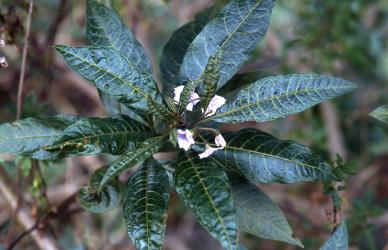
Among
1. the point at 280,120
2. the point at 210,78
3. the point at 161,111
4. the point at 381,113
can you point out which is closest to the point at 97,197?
the point at 161,111

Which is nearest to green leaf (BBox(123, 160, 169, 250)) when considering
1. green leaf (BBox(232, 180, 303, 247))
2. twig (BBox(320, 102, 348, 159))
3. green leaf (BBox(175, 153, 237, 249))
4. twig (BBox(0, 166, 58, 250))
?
green leaf (BBox(175, 153, 237, 249))

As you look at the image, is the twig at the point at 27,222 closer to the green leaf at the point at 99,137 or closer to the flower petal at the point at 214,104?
the green leaf at the point at 99,137

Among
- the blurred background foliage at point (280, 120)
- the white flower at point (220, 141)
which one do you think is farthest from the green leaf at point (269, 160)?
the blurred background foliage at point (280, 120)

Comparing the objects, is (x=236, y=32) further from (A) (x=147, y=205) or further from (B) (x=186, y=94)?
(A) (x=147, y=205)

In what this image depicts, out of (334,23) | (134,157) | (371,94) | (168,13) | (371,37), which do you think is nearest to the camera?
(134,157)

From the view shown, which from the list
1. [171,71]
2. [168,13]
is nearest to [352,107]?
[168,13]

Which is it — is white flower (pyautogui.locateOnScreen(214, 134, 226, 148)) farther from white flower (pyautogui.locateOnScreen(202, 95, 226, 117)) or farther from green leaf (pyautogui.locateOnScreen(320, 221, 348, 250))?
green leaf (pyautogui.locateOnScreen(320, 221, 348, 250))

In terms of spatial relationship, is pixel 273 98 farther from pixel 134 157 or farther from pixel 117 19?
pixel 117 19
